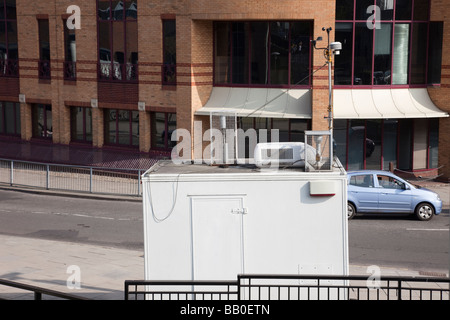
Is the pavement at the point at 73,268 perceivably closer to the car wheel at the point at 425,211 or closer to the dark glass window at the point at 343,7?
the car wheel at the point at 425,211

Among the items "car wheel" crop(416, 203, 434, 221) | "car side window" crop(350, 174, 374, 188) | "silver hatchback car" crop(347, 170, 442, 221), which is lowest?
"car wheel" crop(416, 203, 434, 221)

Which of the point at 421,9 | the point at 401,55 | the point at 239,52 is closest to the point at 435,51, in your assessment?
the point at 401,55

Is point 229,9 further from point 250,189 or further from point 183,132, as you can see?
point 250,189

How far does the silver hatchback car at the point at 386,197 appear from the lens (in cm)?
2111

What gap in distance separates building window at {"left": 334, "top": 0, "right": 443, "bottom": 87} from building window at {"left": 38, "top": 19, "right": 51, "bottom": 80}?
12953 mm

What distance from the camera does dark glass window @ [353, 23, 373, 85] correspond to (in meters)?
27.3

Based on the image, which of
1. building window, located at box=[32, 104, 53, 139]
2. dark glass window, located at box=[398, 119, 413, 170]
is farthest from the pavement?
building window, located at box=[32, 104, 53, 139]

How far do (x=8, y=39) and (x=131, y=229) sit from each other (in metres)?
16.8

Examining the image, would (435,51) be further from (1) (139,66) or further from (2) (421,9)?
(1) (139,66)

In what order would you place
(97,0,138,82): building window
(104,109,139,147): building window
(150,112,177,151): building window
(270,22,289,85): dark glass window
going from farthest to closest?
1. (104,109,139,147): building window
2. (97,0,138,82): building window
3. (150,112,177,151): building window
4. (270,22,289,85): dark glass window

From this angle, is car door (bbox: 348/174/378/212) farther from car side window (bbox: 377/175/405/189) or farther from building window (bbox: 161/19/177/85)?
building window (bbox: 161/19/177/85)

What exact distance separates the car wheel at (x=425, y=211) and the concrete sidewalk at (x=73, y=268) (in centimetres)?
546

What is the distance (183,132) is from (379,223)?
33.5 ft

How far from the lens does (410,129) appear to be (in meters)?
28.2
